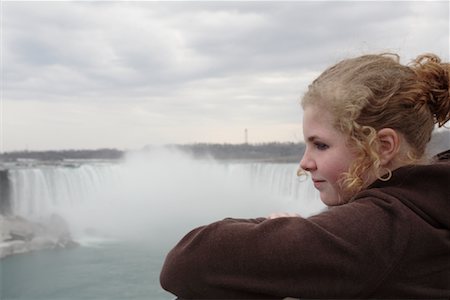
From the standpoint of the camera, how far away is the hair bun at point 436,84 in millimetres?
739

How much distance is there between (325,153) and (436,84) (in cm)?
21

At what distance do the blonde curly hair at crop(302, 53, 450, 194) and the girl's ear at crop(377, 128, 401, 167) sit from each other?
0.04 feet

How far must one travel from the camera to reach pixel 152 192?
16672 mm

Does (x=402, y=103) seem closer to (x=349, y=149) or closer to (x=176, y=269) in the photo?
(x=349, y=149)

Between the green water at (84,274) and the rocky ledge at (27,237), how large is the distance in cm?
25

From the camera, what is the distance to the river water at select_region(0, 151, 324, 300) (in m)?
9.30

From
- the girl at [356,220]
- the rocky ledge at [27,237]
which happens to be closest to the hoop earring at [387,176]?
the girl at [356,220]

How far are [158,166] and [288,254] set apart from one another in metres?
15.8

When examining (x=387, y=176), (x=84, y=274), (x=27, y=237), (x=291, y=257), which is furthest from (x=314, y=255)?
(x=27, y=237)

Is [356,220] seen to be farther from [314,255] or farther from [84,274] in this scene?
[84,274]

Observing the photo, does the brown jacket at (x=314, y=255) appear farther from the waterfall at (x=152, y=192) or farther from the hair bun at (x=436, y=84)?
the waterfall at (x=152, y=192)

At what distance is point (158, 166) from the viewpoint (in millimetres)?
16172

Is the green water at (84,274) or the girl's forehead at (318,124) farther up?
the girl's forehead at (318,124)

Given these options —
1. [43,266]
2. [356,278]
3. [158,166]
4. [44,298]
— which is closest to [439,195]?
[356,278]
